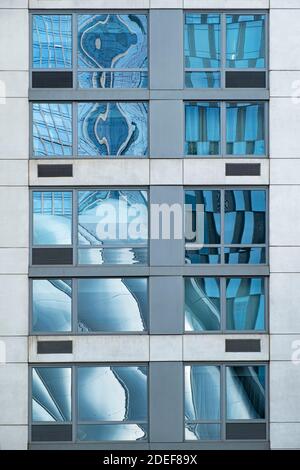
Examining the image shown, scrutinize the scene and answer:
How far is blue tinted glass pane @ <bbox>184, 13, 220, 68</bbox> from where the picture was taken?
1769cm

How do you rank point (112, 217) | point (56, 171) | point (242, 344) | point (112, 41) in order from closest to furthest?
1. point (242, 344)
2. point (56, 171)
3. point (112, 217)
4. point (112, 41)

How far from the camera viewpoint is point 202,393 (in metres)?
17.5

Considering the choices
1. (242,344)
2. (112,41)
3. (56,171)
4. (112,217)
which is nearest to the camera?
(242,344)

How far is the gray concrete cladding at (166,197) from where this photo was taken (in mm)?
17359

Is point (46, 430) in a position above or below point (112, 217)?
below

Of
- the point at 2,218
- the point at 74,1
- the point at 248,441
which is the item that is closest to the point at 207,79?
the point at 74,1

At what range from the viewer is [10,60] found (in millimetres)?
17547

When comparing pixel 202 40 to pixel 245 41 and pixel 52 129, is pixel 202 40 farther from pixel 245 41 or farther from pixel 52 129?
pixel 52 129

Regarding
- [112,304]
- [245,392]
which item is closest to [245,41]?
[112,304]

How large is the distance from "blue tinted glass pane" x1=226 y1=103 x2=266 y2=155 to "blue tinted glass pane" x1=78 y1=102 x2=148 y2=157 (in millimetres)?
1678

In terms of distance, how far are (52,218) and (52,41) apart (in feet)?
11.6

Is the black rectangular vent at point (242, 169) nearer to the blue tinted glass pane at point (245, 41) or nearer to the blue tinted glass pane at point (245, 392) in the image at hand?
the blue tinted glass pane at point (245, 41)

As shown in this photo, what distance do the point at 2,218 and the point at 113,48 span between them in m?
Answer: 4.05

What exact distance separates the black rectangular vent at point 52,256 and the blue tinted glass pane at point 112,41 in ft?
12.1
